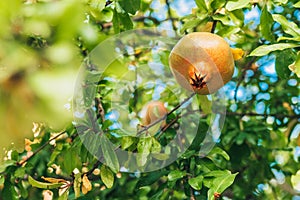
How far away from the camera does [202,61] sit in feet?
4.29

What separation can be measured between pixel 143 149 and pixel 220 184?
0.29 metres

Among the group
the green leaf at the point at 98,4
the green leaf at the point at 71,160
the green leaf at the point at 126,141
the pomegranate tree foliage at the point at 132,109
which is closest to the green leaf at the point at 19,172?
the pomegranate tree foliage at the point at 132,109

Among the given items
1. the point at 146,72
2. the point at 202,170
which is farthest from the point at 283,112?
the point at 202,170

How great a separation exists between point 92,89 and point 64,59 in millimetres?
1077

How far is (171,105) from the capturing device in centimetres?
233

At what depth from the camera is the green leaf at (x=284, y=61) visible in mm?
1518

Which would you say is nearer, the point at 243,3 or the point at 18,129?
the point at 18,129

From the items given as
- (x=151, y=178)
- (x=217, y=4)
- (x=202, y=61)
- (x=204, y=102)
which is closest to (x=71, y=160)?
(x=151, y=178)

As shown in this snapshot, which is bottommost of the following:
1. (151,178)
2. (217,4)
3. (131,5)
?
(151,178)

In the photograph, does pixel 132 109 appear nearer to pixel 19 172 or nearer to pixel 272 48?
pixel 19 172

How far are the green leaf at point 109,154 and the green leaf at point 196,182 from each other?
0.76 feet

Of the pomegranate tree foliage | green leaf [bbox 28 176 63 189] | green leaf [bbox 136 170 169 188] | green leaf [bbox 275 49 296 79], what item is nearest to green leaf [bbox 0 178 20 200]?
the pomegranate tree foliage

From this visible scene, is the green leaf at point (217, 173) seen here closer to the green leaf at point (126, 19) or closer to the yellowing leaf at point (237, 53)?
the yellowing leaf at point (237, 53)

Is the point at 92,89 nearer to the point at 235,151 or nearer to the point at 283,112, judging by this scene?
the point at 235,151
